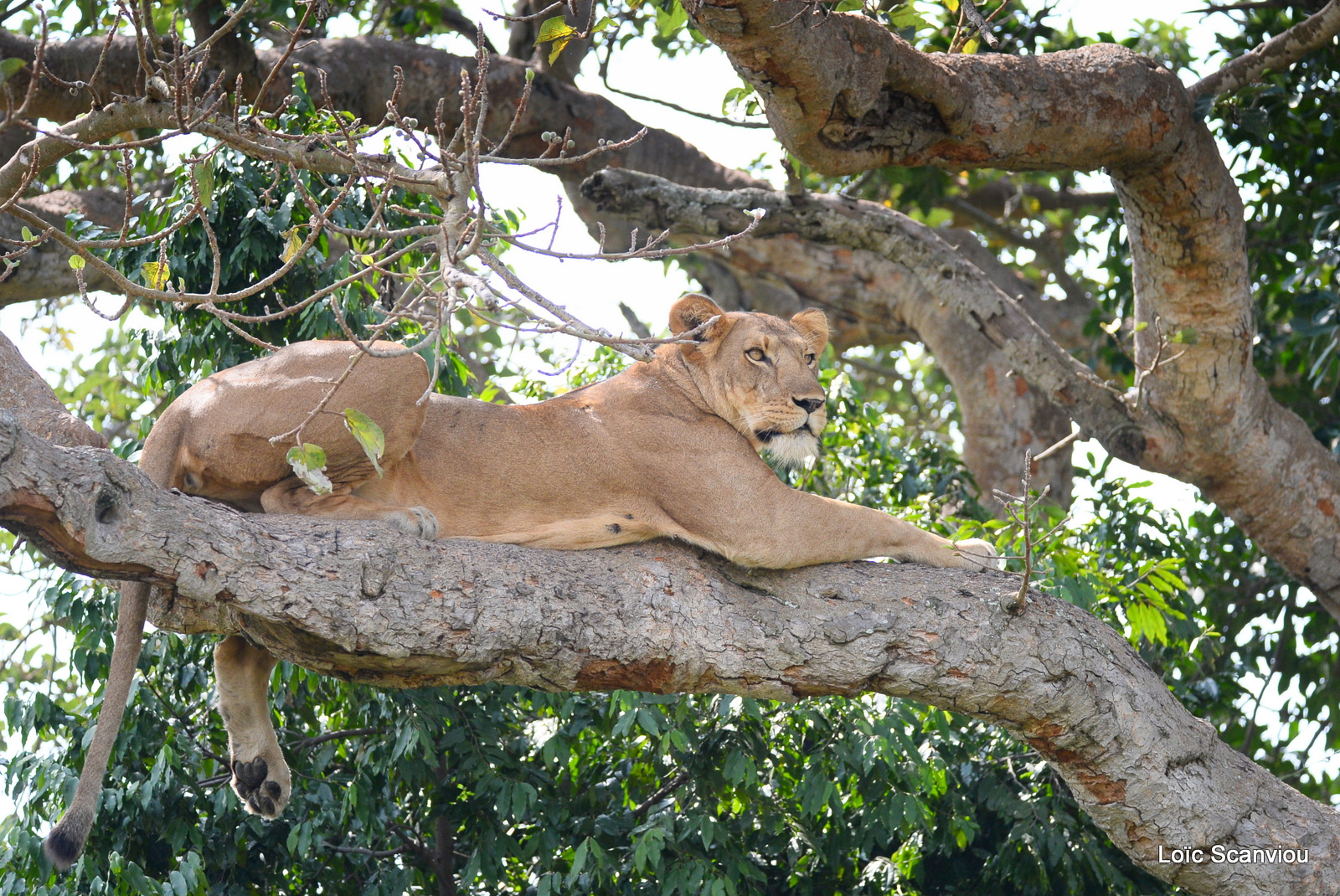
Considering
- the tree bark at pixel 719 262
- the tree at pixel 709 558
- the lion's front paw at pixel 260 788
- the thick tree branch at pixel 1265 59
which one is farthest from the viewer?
the tree bark at pixel 719 262

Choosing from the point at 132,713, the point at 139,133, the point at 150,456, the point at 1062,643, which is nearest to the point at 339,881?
the point at 132,713

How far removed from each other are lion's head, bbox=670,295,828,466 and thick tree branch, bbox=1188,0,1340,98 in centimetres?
299

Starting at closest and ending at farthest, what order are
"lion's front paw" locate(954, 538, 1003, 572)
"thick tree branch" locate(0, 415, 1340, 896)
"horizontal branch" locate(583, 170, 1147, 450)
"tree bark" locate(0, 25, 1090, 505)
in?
"thick tree branch" locate(0, 415, 1340, 896)
"lion's front paw" locate(954, 538, 1003, 572)
"horizontal branch" locate(583, 170, 1147, 450)
"tree bark" locate(0, 25, 1090, 505)

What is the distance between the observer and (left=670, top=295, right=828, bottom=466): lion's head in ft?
16.7

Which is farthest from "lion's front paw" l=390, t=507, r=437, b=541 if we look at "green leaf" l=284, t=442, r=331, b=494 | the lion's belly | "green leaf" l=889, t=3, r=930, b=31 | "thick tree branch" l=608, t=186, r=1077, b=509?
"thick tree branch" l=608, t=186, r=1077, b=509

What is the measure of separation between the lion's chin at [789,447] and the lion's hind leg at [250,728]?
2.10m

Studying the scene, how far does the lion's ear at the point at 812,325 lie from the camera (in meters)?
5.62

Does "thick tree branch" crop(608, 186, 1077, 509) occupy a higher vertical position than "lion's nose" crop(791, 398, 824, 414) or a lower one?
higher

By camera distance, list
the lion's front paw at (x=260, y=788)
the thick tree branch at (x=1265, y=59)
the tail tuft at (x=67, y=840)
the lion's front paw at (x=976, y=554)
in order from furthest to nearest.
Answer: the thick tree branch at (x=1265, y=59)
the lion's front paw at (x=976, y=554)
the lion's front paw at (x=260, y=788)
the tail tuft at (x=67, y=840)

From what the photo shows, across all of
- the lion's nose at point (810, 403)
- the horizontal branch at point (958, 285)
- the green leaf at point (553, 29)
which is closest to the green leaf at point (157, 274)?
the green leaf at point (553, 29)

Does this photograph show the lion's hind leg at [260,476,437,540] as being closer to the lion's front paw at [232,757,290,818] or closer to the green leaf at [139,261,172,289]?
the green leaf at [139,261,172,289]

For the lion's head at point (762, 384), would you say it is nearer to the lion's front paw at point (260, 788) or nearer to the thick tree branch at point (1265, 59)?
the lion's front paw at point (260, 788)
